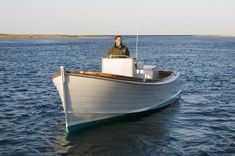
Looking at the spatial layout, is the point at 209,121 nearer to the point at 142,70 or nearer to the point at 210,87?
the point at 142,70

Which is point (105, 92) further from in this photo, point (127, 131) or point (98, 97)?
point (127, 131)

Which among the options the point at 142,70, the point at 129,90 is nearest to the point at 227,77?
the point at 142,70

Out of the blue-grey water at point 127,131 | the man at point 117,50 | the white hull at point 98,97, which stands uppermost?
the man at point 117,50

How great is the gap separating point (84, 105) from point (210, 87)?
41.3ft

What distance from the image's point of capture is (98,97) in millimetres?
12039

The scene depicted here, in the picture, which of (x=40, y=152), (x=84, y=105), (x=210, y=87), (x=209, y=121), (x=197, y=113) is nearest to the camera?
(x=40, y=152)

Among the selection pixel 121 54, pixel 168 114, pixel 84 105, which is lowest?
pixel 168 114

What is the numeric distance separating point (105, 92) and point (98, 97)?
0.96 ft

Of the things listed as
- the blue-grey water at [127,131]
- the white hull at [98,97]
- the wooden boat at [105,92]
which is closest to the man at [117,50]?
the wooden boat at [105,92]

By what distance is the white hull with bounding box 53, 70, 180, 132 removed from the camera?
11484 millimetres

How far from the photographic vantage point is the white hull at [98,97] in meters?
11.5

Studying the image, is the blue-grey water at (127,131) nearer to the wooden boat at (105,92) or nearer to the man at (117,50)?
the wooden boat at (105,92)

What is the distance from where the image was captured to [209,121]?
556 inches

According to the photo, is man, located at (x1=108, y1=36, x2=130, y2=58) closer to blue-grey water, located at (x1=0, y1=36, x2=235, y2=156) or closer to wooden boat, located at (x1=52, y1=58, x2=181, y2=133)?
wooden boat, located at (x1=52, y1=58, x2=181, y2=133)
